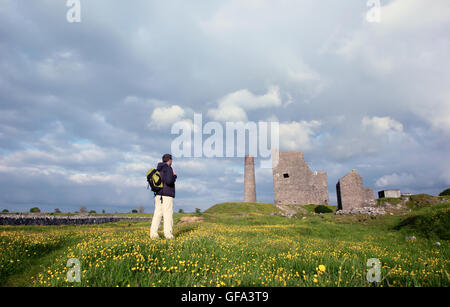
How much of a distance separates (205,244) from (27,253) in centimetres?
645

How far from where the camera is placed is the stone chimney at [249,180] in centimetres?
5884

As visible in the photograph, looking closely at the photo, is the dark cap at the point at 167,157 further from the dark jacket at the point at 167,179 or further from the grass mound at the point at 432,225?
the grass mound at the point at 432,225

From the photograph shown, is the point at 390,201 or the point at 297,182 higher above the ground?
the point at 297,182

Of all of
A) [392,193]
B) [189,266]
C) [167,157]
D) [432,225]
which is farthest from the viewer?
[392,193]

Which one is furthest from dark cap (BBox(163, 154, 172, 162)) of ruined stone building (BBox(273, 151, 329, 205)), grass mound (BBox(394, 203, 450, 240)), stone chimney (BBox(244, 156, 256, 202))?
ruined stone building (BBox(273, 151, 329, 205))

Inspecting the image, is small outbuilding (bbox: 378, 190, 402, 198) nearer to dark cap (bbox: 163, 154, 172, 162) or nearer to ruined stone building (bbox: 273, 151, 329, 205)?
ruined stone building (bbox: 273, 151, 329, 205)

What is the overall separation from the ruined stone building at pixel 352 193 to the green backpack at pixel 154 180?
1403 inches

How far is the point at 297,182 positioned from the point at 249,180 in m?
11.8

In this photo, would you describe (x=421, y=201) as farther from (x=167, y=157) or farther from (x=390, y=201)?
(x=167, y=157)

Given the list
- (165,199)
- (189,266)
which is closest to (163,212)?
(165,199)

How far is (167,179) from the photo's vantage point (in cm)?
952

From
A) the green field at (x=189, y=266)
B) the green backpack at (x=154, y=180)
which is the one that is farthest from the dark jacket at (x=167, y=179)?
the green field at (x=189, y=266)
